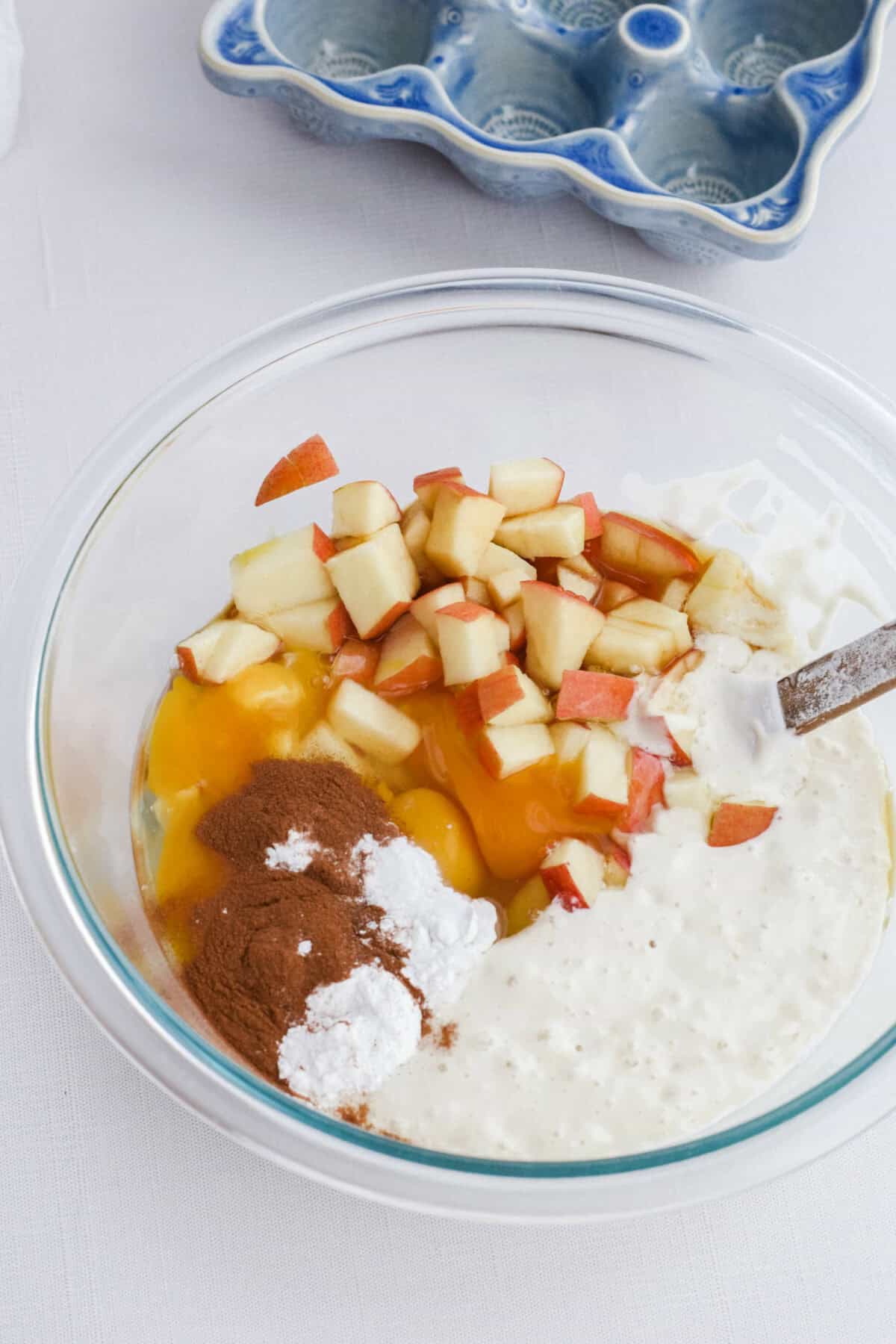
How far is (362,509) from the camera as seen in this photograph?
5.12 feet

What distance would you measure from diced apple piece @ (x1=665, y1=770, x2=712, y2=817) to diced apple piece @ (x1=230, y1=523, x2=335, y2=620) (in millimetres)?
489

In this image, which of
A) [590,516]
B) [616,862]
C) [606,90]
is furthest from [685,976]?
[606,90]

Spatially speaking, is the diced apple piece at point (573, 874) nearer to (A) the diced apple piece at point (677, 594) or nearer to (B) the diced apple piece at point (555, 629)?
(B) the diced apple piece at point (555, 629)

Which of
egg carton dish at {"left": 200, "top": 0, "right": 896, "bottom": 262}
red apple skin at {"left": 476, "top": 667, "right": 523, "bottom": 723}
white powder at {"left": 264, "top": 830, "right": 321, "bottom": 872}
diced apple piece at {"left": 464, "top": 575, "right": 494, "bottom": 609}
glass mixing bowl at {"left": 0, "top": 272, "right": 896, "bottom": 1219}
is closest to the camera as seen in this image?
glass mixing bowl at {"left": 0, "top": 272, "right": 896, "bottom": 1219}

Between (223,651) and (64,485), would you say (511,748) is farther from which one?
(64,485)

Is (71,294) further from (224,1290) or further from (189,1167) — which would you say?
(224,1290)

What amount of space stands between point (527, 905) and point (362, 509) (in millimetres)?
523

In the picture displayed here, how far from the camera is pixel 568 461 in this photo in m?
1.76

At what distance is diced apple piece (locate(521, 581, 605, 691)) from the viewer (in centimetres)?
153

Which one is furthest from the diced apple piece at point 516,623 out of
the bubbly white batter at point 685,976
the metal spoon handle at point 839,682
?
the metal spoon handle at point 839,682

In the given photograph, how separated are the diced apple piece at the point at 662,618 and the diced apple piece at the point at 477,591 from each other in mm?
168

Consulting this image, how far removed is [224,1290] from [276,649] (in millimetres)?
744

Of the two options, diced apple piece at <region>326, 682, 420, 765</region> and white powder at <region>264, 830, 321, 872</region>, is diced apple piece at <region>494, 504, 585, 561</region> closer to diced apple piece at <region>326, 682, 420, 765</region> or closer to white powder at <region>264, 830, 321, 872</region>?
diced apple piece at <region>326, 682, 420, 765</region>

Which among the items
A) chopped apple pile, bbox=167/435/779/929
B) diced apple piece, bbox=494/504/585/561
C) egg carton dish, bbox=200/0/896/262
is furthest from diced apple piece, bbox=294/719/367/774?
egg carton dish, bbox=200/0/896/262
